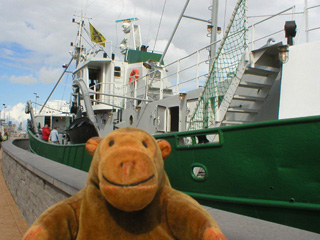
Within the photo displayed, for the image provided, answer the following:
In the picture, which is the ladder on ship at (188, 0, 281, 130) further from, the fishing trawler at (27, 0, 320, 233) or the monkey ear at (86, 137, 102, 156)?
the monkey ear at (86, 137, 102, 156)

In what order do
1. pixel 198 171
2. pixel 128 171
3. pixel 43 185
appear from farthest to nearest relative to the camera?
pixel 198 171 → pixel 43 185 → pixel 128 171

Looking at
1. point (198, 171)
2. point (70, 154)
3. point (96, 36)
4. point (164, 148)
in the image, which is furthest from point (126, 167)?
point (96, 36)

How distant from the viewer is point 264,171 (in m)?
3.72

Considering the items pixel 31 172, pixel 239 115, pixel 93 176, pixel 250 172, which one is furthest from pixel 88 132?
pixel 93 176

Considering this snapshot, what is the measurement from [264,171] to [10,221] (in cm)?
507

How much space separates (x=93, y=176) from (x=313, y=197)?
9.01ft

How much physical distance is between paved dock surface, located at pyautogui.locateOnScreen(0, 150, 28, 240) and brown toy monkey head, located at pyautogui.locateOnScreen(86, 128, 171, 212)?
4.50 m

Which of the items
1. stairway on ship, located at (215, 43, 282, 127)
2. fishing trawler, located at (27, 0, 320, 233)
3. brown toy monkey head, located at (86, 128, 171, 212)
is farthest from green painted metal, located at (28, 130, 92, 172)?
brown toy monkey head, located at (86, 128, 171, 212)

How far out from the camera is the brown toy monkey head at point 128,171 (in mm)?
1443

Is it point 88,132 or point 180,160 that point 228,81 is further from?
point 88,132

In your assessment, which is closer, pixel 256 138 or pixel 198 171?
pixel 256 138

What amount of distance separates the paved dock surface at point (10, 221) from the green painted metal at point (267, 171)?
11.0 ft

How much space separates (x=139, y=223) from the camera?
1645mm

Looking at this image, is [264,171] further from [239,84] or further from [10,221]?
[10,221]
